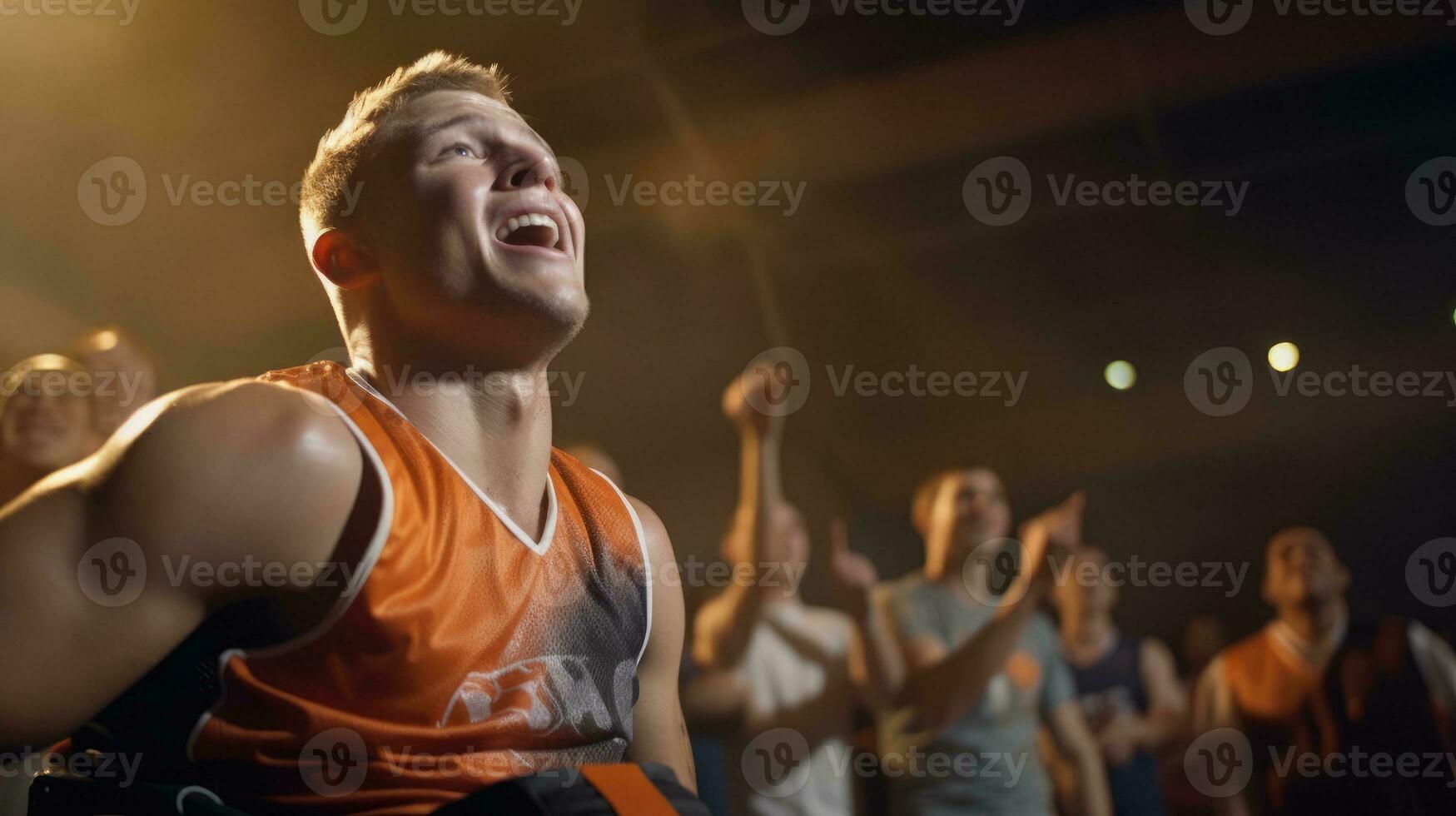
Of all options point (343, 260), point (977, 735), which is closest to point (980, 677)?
point (977, 735)

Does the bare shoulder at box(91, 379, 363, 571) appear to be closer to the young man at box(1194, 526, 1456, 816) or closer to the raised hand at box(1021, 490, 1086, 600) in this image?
the raised hand at box(1021, 490, 1086, 600)

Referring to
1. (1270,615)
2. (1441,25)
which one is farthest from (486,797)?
(1270,615)

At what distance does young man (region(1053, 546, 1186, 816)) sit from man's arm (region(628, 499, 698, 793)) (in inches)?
80.7

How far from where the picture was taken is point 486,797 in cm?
89

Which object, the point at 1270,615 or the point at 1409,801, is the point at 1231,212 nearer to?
the point at 1270,615

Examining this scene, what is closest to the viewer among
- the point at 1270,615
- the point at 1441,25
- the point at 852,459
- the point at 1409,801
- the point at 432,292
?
the point at 432,292

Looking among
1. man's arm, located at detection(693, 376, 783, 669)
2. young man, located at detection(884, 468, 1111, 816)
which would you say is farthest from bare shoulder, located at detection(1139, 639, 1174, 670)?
man's arm, located at detection(693, 376, 783, 669)

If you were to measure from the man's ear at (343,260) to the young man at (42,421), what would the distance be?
1.39 metres

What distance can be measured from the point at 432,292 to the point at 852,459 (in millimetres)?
6403

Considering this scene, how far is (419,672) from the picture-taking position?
37.9 inches

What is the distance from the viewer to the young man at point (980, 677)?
2.70m

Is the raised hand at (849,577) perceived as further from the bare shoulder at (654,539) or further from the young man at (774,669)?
the bare shoulder at (654,539)

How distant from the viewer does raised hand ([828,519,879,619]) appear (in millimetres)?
2691

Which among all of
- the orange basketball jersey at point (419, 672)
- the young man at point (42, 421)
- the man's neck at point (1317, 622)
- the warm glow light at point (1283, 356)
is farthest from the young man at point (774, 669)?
the warm glow light at point (1283, 356)
